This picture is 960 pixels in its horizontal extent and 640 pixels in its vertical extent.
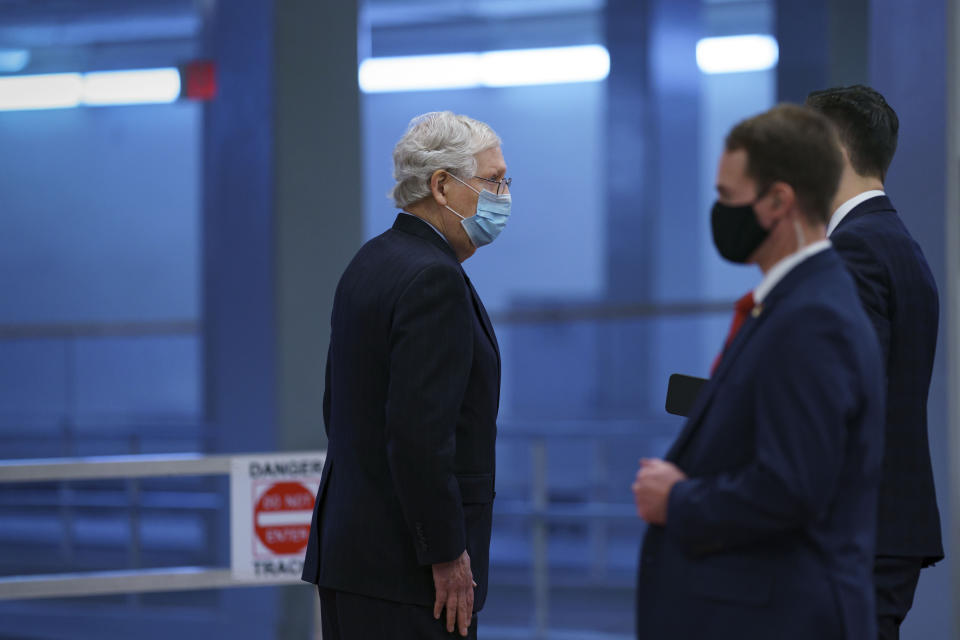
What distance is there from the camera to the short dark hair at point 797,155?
56.9 inches

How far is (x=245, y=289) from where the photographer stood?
3.99 meters

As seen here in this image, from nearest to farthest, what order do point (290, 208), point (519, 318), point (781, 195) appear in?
point (781, 195)
point (290, 208)
point (519, 318)

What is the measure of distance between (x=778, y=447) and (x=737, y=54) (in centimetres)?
638

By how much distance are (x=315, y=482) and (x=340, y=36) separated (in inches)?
63.8

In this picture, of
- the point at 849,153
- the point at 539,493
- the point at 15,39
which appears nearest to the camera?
the point at 849,153

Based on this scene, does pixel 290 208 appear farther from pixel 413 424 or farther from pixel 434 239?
pixel 413 424

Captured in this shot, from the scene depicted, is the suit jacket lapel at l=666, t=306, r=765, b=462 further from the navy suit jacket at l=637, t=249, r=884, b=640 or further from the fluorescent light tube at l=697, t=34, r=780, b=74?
the fluorescent light tube at l=697, t=34, r=780, b=74

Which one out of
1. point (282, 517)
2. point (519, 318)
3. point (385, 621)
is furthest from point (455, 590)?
point (519, 318)

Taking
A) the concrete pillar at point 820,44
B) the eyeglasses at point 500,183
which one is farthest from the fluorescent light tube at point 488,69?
the eyeglasses at point 500,183

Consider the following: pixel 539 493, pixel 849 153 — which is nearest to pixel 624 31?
pixel 539 493

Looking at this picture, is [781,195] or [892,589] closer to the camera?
[781,195]

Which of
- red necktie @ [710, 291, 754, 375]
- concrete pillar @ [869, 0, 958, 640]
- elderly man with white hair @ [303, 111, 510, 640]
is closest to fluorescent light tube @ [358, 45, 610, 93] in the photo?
concrete pillar @ [869, 0, 958, 640]

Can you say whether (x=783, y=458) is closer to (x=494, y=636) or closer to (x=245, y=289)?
(x=245, y=289)

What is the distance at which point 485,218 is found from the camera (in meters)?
2.16
